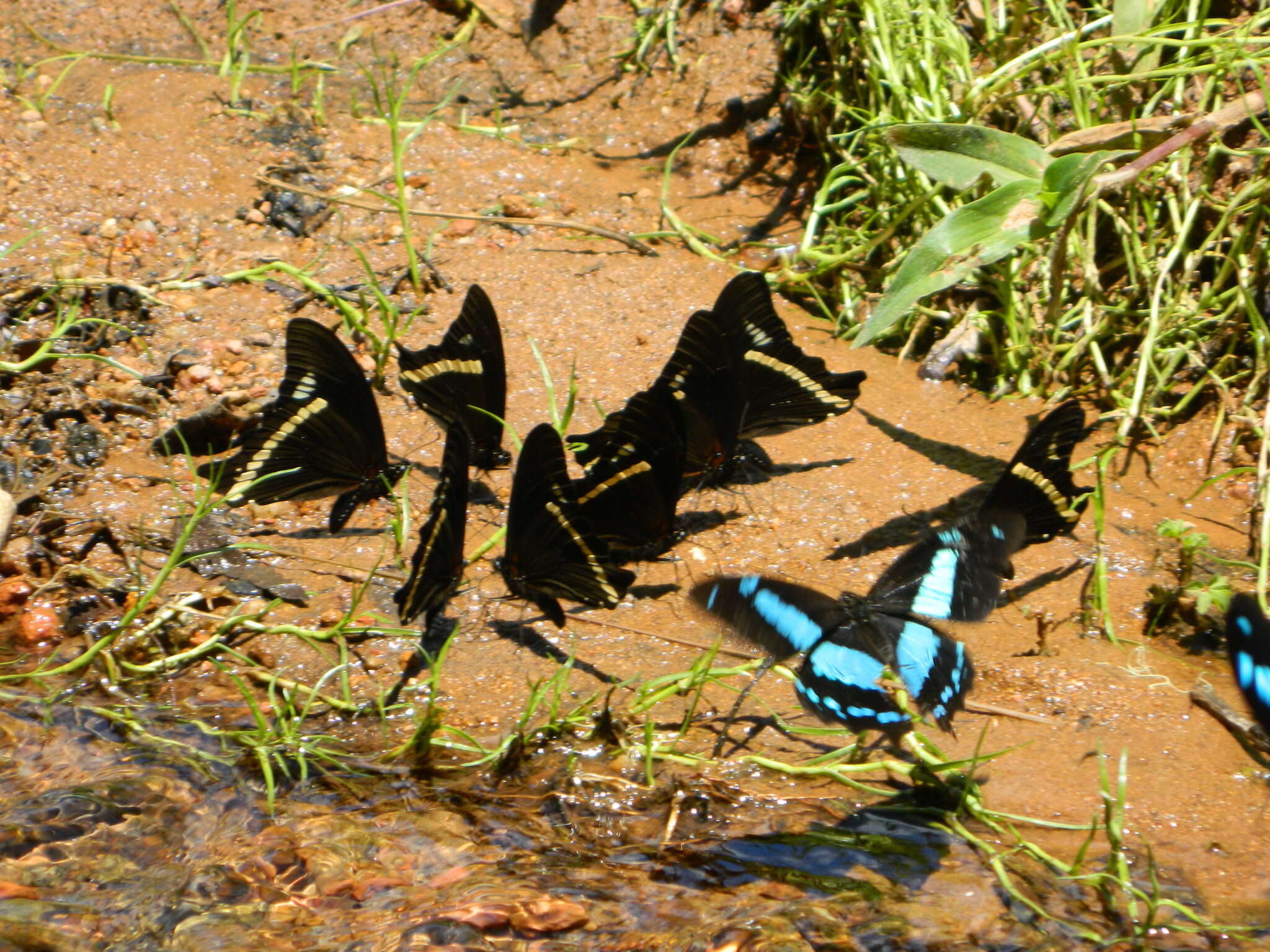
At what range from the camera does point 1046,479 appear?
3.33 metres

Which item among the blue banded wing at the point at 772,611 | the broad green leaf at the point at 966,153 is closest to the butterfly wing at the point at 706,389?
the broad green leaf at the point at 966,153

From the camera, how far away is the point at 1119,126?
11.9 feet

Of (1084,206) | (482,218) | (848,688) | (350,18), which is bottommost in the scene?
(848,688)

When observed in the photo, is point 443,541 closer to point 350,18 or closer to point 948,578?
point 948,578

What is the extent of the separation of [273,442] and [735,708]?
1.71 meters

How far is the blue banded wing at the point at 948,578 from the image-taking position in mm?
2910

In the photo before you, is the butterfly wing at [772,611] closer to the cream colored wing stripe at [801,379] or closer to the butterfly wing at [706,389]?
the butterfly wing at [706,389]

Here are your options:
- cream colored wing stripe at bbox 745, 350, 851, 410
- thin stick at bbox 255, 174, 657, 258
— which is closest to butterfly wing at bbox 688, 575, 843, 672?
cream colored wing stripe at bbox 745, 350, 851, 410

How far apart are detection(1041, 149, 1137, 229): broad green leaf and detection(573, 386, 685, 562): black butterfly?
1167 millimetres

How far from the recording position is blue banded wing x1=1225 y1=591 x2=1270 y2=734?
2.67 metres

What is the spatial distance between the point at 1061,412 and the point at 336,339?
7.21 ft

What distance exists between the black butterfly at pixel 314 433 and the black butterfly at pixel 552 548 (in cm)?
66

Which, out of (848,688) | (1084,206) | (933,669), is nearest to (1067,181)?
(1084,206)

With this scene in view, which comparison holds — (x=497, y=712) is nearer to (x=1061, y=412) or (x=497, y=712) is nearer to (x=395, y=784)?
(x=395, y=784)
